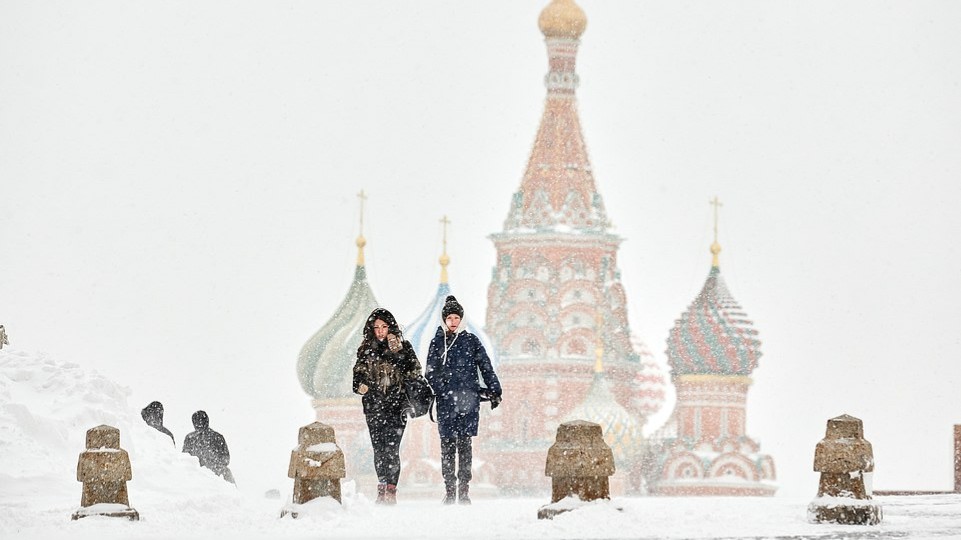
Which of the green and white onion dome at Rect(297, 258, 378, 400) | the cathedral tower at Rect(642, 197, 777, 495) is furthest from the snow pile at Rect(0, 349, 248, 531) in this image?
the green and white onion dome at Rect(297, 258, 378, 400)

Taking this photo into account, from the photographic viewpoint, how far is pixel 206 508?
15.7 meters

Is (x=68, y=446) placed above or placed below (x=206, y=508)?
above

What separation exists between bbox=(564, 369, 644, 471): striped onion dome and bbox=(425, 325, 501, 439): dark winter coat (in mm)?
45264

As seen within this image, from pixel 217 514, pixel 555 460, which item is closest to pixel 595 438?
pixel 555 460

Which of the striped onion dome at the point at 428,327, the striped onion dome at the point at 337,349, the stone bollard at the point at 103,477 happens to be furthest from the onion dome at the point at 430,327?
the stone bollard at the point at 103,477

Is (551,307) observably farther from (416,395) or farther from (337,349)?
(416,395)

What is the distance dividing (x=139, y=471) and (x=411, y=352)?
6.65 feet

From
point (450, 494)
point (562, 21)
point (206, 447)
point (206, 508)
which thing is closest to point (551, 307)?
point (562, 21)

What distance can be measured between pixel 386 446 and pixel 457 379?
683 millimetres

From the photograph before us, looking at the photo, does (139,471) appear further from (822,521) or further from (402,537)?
(822,521)

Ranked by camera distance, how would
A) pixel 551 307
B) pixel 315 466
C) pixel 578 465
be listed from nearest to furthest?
pixel 578 465, pixel 315 466, pixel 551 307

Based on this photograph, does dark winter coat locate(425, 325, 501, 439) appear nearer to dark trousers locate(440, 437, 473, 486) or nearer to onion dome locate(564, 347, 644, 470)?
dark trousers locate(440, 437, 473, 486)

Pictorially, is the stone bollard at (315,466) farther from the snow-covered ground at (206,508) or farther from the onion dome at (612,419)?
the onion dome at (612,419)

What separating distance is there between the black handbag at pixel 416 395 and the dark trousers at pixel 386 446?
15 cm
